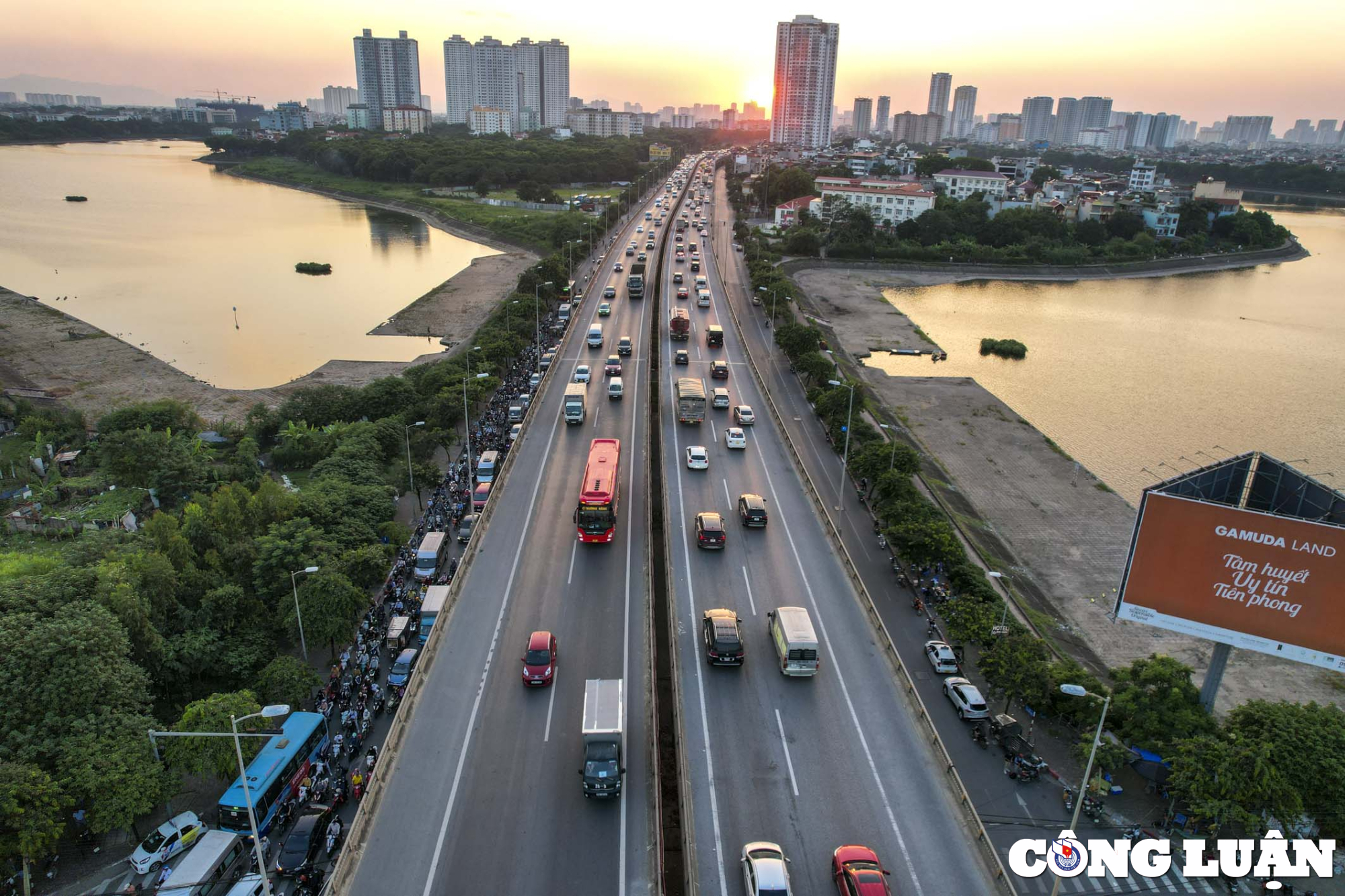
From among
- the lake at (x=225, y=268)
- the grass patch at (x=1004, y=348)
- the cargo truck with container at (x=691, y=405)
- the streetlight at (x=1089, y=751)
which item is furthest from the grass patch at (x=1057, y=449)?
the lake at (x=225, y=268)

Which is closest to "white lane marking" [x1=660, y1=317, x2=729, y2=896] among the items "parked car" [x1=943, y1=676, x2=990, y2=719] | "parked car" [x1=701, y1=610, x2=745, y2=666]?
"parked car" [x1=701, y1=610, x2=745, y2=666]

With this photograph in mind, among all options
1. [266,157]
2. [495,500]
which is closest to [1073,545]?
[495,500]

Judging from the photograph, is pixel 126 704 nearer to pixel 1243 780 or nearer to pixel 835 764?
pixel 835 764

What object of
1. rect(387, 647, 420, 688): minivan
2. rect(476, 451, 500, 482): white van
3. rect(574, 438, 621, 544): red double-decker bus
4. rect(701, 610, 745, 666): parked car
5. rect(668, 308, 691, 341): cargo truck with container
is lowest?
rect(387, 647, 420, 688): minivan

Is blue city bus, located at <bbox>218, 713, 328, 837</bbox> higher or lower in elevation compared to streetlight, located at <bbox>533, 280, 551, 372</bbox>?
lower

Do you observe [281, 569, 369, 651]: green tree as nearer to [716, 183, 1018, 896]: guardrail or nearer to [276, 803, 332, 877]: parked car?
[276, 803, 332, 877]: parked car

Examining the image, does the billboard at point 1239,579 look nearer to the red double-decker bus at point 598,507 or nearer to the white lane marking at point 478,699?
the red double-decker bus at point 598,507
